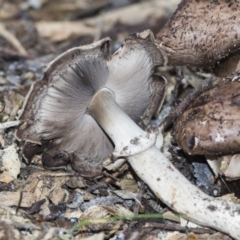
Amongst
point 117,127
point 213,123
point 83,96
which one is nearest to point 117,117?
point 117,127

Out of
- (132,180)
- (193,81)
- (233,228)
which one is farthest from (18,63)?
(233,228)

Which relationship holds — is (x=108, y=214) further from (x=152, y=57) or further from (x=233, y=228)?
(x=152, y=57)

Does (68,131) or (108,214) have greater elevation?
(68,131)

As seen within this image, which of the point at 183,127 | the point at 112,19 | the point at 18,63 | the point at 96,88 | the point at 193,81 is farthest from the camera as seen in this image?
the point at 112,19

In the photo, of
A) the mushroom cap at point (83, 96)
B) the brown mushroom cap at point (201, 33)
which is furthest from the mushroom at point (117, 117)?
the brown mushroom cap at point (201, 33)

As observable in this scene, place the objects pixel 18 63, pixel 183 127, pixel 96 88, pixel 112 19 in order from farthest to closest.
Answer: pixel 112 19 < pixel 18 63 < pixel 96 88 < pixel 183 127

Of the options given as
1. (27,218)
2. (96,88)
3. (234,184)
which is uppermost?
(96,88)
